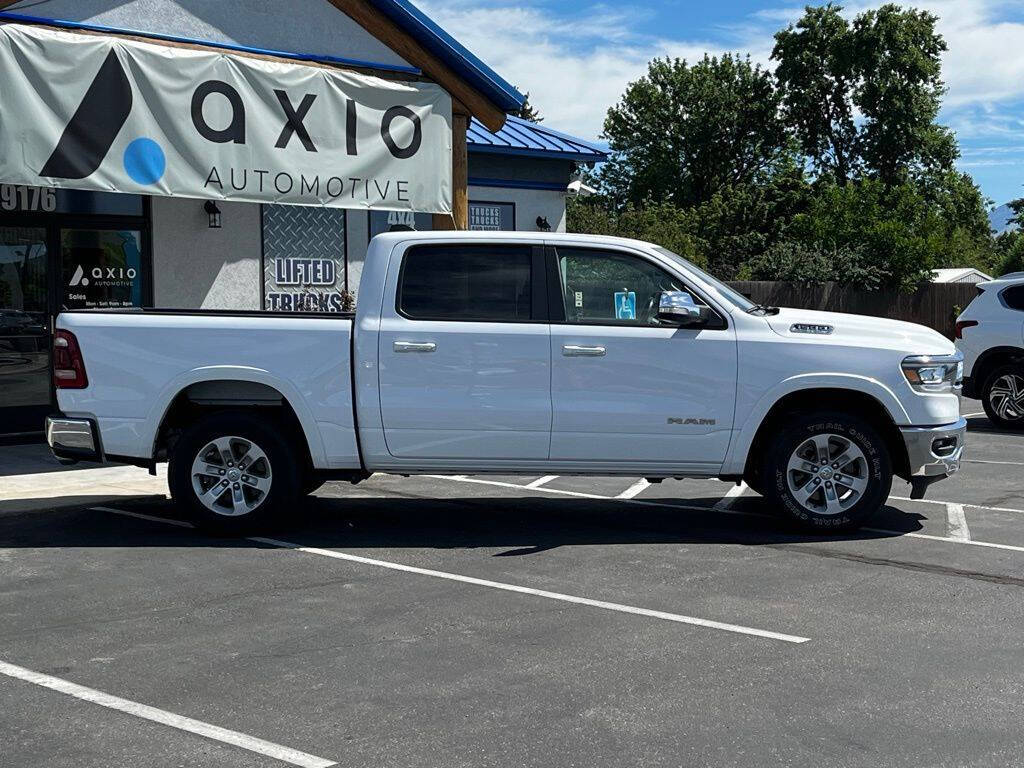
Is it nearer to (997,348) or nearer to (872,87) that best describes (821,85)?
(872,87)

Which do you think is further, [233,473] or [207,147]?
[207,147]

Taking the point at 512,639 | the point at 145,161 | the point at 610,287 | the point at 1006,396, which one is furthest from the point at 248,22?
the point at 1006,396

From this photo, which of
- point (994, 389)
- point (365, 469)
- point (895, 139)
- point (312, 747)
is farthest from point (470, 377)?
point (895, 139)

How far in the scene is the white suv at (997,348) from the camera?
1553cm

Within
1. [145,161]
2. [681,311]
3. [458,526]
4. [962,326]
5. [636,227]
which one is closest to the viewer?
[681,311]

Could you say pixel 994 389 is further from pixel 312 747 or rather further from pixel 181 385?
pixel 312 747

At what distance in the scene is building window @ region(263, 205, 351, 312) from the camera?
14.7 meters

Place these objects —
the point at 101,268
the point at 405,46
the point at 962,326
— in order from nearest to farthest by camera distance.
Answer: the point at 101,268
the point at 405,46
the point at 962,326

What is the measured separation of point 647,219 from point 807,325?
33517 mm

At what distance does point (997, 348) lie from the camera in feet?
51.3

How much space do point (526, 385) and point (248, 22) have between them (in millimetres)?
7121

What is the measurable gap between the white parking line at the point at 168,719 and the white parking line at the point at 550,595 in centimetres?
248

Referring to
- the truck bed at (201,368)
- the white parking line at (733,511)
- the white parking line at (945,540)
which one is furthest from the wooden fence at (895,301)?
the truck bed at (201,368)

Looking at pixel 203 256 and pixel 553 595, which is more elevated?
pixel 203 256
